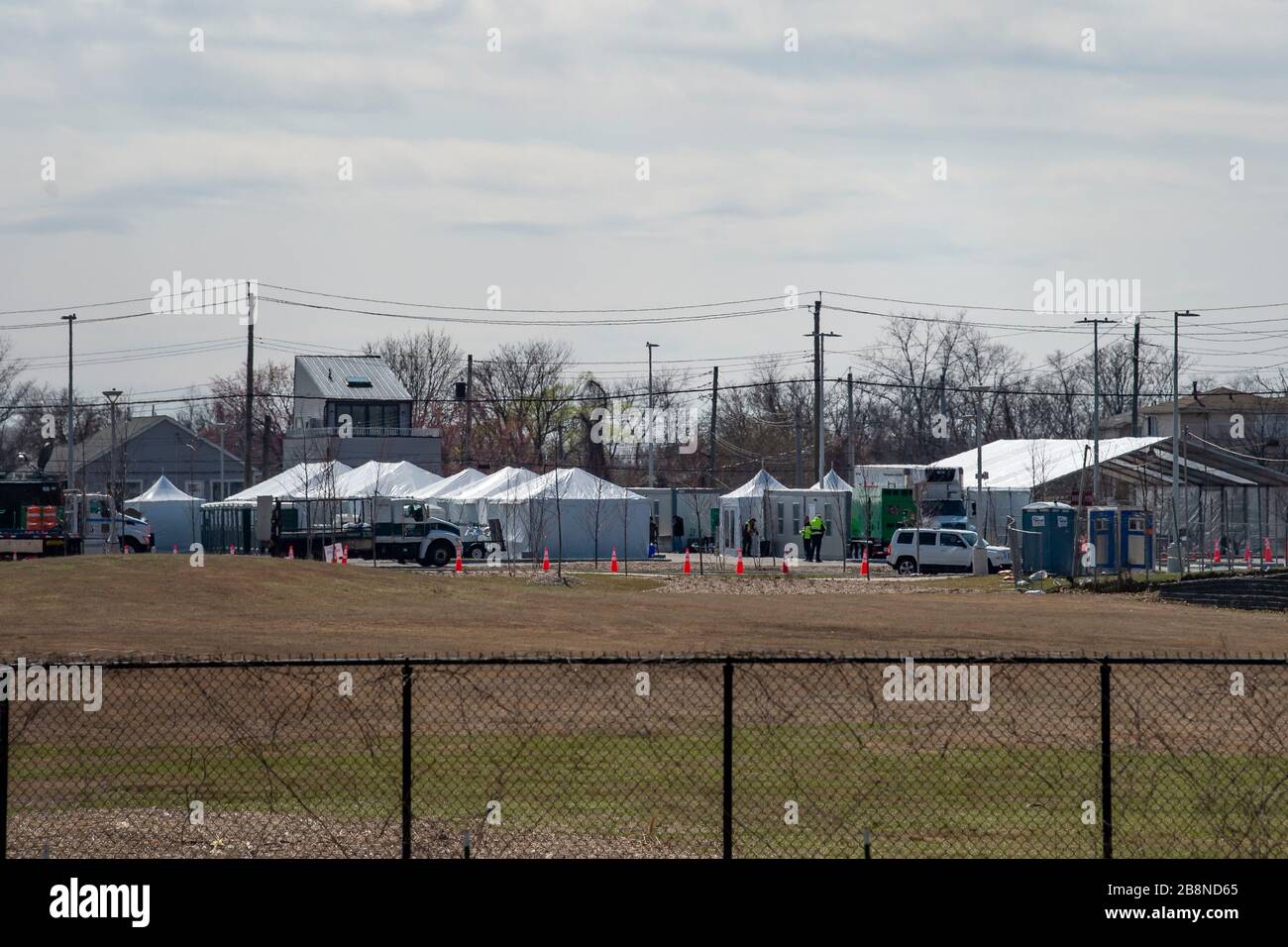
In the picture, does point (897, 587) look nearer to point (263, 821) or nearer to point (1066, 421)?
point (263, 821)

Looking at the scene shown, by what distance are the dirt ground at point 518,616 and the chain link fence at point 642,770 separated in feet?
21.3

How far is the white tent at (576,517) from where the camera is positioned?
60.6 metres

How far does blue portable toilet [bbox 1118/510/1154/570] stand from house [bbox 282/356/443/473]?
51.6 metres

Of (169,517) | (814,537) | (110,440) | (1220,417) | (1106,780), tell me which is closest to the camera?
(1106,780)

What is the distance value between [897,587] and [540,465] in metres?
51.9

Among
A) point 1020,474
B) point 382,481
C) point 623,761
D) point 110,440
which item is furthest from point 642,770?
point 110,440

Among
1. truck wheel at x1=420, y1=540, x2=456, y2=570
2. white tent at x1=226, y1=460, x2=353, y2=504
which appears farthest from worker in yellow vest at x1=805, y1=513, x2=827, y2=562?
white tent at x1=226, y1=460, x2=353, y2=504

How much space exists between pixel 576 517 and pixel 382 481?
8.55m

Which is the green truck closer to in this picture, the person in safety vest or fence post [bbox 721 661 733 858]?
the person in safety vest

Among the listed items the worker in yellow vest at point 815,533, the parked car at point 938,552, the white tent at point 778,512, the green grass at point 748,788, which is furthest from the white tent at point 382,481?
the green grass at point 748,788

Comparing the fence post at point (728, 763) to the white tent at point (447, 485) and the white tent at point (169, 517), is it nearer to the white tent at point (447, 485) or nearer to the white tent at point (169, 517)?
the white tent at point (447, 485)

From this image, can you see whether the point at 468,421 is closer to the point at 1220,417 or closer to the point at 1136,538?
the point at 1220,417

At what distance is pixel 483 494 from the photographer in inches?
2450

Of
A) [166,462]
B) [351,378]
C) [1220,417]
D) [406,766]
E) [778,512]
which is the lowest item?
[406,766]
